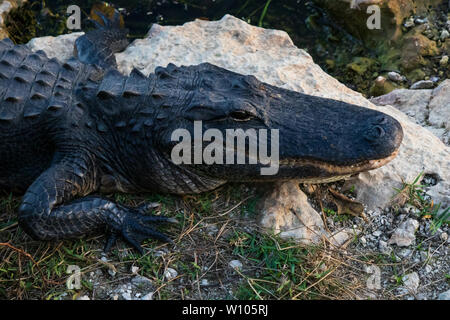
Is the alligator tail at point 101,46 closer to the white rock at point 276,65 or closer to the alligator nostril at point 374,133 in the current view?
the white rock at point 276,65

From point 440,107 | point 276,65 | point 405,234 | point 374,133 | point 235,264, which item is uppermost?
point 374,133

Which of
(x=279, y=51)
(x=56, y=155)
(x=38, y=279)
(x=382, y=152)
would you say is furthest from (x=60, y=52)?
(x=382, y=152)

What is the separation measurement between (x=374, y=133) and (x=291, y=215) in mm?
799

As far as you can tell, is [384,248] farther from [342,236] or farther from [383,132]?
[383,132]

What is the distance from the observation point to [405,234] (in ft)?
11.0

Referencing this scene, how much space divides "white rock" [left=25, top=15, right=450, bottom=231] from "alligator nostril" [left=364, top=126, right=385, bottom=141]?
594 millimetres

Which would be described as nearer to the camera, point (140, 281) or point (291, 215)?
point (140, 281)

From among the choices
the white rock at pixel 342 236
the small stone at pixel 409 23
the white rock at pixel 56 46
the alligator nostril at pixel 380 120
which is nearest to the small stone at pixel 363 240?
the white rock at pixel 342 236

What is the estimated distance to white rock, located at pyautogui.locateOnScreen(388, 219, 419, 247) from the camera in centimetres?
333

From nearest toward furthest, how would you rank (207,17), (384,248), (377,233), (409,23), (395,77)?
(384,248), (377,233), (395,77), (409,23), (207,17)

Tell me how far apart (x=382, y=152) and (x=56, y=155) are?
86.7 inches

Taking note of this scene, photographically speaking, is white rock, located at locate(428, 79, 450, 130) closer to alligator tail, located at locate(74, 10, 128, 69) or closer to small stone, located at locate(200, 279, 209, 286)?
small stone, located at locate(200, 279, 209, 286)

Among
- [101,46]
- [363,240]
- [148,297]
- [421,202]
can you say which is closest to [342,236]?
[363,240]

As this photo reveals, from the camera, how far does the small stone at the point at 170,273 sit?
10.2 feet
